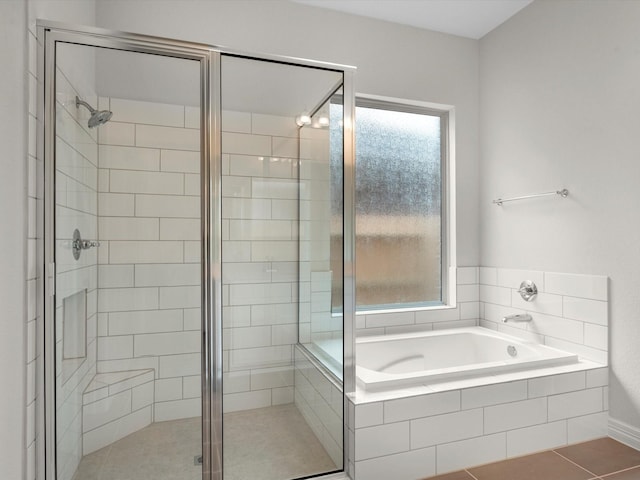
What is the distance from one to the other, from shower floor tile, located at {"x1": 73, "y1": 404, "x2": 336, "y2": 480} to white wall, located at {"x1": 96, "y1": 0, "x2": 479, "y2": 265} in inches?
73.7

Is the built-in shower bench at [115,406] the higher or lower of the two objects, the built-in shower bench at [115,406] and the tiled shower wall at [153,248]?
the lower

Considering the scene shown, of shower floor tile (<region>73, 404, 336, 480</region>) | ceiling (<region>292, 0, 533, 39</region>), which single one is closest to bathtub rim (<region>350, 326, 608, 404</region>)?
shower floor tile (<region>73, 404, 336, 480</region>)

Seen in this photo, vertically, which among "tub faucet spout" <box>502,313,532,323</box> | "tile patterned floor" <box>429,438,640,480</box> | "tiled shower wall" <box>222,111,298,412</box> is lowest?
"tile patterned floor" <box>429,438,640,480</box>

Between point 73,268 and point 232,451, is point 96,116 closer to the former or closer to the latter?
point 73,268

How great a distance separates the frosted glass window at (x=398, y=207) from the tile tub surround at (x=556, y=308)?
422mm

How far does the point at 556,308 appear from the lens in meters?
2.47

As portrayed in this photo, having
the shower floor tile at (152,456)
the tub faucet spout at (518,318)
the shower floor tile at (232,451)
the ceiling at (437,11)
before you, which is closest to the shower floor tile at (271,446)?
the shower floor tile at (232,451)

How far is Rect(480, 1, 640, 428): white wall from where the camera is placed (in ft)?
6.84

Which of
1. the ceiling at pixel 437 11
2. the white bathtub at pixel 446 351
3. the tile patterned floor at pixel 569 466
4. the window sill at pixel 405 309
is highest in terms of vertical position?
the ceiling at pixel 437 11

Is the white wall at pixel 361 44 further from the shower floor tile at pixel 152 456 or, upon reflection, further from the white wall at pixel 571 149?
the shower floor tile at pixel 152 456

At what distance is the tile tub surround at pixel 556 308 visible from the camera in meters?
2.23

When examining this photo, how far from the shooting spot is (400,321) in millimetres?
2816

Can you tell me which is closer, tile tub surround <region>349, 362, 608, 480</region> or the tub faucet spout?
tile tub surround <region>349, 362, 608, 480</region>

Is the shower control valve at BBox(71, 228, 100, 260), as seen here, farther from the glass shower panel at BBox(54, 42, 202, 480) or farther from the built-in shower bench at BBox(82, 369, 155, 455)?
the built-in shower bench at BBox(82, 369, 155, 455)
